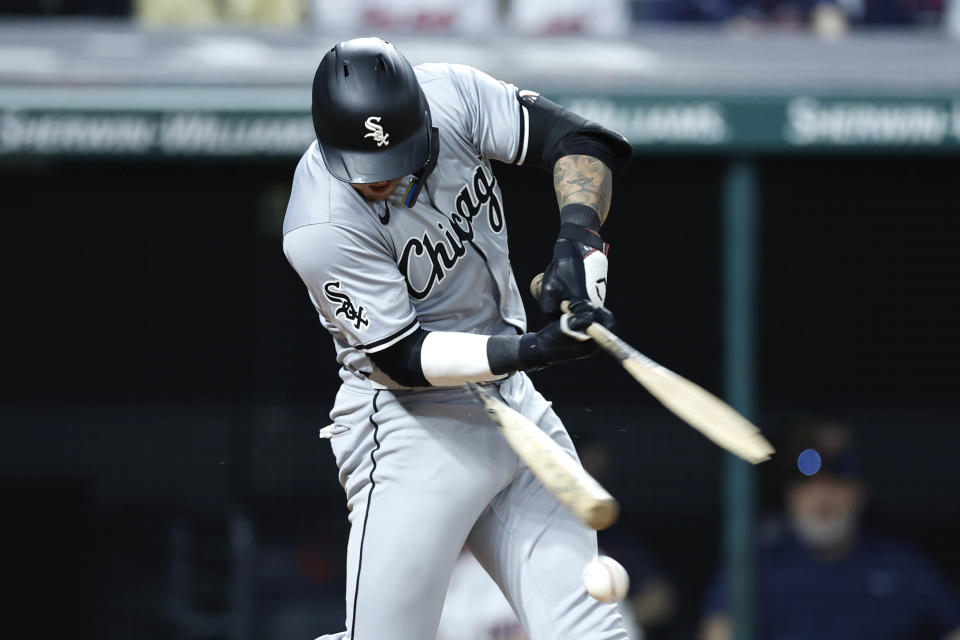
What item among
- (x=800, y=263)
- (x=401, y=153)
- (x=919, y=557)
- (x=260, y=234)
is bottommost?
(x=919, y=557)

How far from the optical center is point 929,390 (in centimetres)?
513

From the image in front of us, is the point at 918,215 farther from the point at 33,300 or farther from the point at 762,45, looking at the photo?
the point at 33,300

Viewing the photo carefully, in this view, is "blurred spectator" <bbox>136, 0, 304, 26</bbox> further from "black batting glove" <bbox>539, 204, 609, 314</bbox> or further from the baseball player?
"black batting glove" <bbox>539, 204, 609, 314</bbox>

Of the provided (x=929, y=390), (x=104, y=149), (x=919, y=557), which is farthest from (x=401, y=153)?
(x=929, y=390)

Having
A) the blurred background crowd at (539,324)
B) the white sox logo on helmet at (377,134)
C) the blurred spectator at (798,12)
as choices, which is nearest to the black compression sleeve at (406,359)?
the white sox logo on helmet at (377,134)

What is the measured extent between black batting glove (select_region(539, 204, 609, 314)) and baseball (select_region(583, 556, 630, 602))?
16.6 inches

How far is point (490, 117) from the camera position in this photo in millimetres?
2439

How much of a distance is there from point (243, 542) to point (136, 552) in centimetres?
41

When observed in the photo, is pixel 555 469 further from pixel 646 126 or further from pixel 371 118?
pixel 646 126

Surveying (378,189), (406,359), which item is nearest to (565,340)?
(406,359)

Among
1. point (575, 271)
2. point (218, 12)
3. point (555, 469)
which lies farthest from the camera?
point (218, 12)

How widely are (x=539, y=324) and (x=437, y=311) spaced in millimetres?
2513

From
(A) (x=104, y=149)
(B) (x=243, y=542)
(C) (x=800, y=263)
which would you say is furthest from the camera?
(C) (x=800, y=263)

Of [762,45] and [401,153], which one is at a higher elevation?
[401,153]
